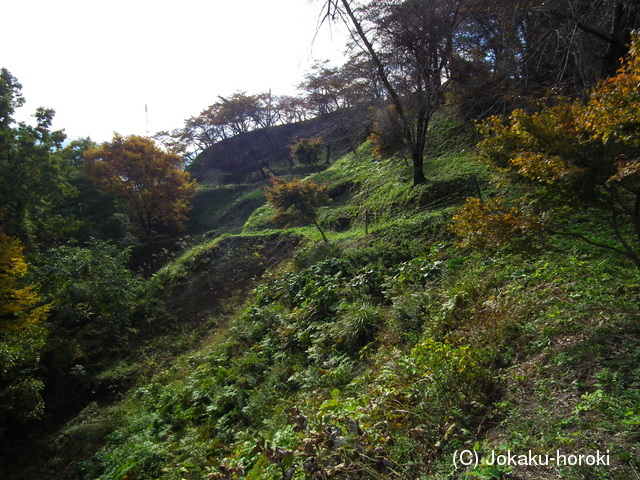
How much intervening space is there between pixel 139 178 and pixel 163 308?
13.1 metres

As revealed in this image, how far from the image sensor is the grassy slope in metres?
2.44

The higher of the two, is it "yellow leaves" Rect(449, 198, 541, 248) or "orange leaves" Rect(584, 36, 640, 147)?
"orange leaves" Rect(584, 36, 640, 147)

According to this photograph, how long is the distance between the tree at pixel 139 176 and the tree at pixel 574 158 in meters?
23.7

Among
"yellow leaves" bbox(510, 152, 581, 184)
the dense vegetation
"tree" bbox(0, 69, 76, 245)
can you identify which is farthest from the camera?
"tree" bbox(0, 69, 76, 245)

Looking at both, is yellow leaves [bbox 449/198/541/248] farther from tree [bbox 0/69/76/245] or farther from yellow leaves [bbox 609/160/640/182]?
tree [bbox 0/69/76/245]

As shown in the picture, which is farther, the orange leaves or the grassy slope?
the orange leaves

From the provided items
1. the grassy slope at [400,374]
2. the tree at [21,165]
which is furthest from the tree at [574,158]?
the tree at [21,165]

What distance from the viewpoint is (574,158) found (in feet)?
10.1

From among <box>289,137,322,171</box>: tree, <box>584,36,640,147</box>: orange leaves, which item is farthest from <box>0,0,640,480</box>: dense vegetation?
<box>289,137,322,171</box>: tree

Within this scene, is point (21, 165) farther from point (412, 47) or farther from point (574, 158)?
point (574, 158)

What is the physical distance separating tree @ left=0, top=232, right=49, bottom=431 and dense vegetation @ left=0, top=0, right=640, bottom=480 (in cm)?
6

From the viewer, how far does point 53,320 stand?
36.1 feet

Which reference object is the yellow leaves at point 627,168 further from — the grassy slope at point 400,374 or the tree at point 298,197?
the tree at point 298,197

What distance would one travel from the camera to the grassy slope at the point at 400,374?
8.01 feet
